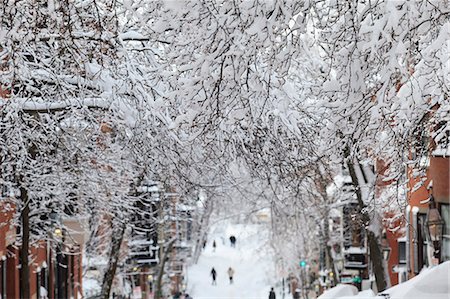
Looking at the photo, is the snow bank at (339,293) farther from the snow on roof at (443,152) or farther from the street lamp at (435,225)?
the street lamp at (435,225)

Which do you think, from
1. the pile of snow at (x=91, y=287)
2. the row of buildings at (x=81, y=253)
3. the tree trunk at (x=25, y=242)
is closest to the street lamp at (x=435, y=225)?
the row of buildings at (x=81, y=253)

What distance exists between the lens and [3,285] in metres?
25.3

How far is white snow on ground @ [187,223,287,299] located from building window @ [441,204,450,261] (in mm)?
30839

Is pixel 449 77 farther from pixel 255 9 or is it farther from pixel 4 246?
pixel 4 246

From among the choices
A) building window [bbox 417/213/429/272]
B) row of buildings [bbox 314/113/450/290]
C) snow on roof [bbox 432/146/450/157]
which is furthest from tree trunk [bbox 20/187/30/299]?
building window [bbox 417/213/429/272]

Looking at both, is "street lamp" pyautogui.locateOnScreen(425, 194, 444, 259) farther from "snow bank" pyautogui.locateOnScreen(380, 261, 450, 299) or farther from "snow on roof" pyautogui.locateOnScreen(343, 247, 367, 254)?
"snow on roof" pyautogui.locateOnScreen(343, 247, 367, 254)

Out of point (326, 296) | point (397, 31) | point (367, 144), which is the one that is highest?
point (397, 31)

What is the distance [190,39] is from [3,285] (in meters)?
18.7

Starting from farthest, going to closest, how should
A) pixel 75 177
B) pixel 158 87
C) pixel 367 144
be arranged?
pixel 75 177, pixel 158 87, pixel 367 144

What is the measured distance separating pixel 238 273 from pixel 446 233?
194 feet

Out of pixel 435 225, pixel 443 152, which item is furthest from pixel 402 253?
pixel 443 152

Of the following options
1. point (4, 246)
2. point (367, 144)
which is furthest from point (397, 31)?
point (4, 246)

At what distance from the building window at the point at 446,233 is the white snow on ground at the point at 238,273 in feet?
101

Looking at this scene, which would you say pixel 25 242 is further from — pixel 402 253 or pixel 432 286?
pixel 402 253
